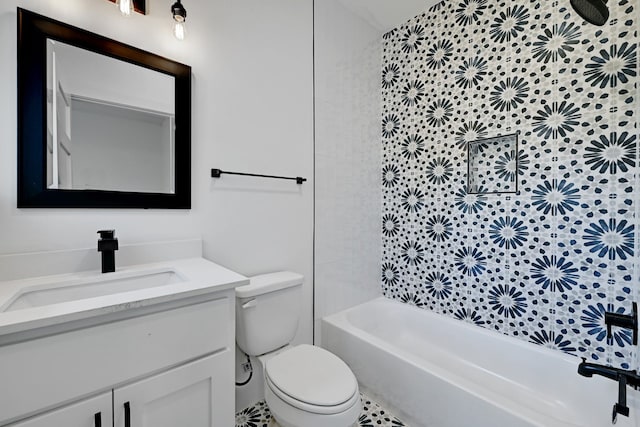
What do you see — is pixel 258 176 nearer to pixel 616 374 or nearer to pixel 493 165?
pixel 493 165

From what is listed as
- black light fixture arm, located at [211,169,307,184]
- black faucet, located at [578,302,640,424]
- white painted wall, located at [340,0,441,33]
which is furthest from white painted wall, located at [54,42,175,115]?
black faucet, located at [578,302,640,424]

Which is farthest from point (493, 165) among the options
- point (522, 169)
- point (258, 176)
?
point (258, 176)

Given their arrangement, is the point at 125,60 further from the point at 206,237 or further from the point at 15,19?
the point at 206,237

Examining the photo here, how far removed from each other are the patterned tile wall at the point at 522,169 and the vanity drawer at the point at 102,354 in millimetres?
1623

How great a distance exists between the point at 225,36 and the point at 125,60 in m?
0.53

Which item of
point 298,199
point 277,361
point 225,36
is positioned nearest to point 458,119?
point 298,199

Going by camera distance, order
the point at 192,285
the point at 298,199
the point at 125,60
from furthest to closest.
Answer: the point at 298,199 < the point at 125,60 < the point at 192,285

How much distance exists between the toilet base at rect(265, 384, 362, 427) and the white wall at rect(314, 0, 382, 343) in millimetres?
835

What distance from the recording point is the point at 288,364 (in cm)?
129

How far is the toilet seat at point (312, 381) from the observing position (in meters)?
1.07

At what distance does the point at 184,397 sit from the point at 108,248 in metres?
0.62

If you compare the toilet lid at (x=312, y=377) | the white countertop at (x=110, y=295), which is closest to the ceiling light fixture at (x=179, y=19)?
the white countertop at (x=110, y=295)

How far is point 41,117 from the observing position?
1.04 metres

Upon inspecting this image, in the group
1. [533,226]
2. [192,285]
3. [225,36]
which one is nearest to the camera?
[192,285]
